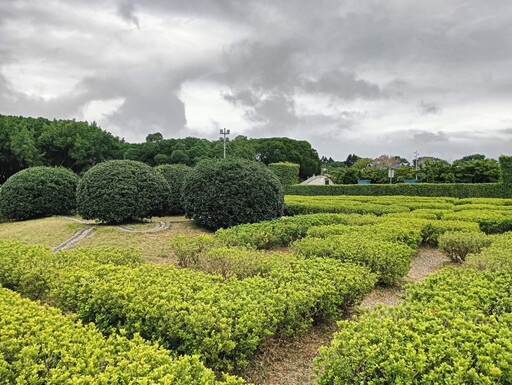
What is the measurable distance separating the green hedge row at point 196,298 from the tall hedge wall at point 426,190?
65.5ft

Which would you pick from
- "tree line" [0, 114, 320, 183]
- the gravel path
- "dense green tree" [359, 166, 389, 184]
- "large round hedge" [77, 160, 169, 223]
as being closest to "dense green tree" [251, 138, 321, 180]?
"tree line" [0, 114, 320, 183]

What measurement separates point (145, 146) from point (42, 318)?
47.2 meters

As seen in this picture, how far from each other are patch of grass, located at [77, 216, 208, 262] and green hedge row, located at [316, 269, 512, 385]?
502 cm

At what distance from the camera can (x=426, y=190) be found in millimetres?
23188

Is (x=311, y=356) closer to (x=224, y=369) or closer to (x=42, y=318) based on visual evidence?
(x=224, y=369)

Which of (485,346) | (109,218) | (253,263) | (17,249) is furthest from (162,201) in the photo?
(485,346)

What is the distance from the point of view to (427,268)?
7.65 m

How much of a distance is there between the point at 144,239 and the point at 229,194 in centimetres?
243

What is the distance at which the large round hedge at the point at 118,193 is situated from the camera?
10430 millimetres

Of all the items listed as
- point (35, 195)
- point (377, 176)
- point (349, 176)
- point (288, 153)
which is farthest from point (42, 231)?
point (288, 153)

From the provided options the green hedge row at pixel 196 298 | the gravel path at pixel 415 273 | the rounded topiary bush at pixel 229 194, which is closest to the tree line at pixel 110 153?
the gravel path at pixel 415 273

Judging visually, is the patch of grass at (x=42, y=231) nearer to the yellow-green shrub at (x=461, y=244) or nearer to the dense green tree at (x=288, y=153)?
the yellow-green shrub at (x=461, y=244)

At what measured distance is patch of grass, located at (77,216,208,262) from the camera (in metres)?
7.79

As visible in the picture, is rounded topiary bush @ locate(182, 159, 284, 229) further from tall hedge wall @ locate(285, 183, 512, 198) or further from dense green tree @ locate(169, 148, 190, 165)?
dense green tree @ locate(169, 148, 190, 165)
